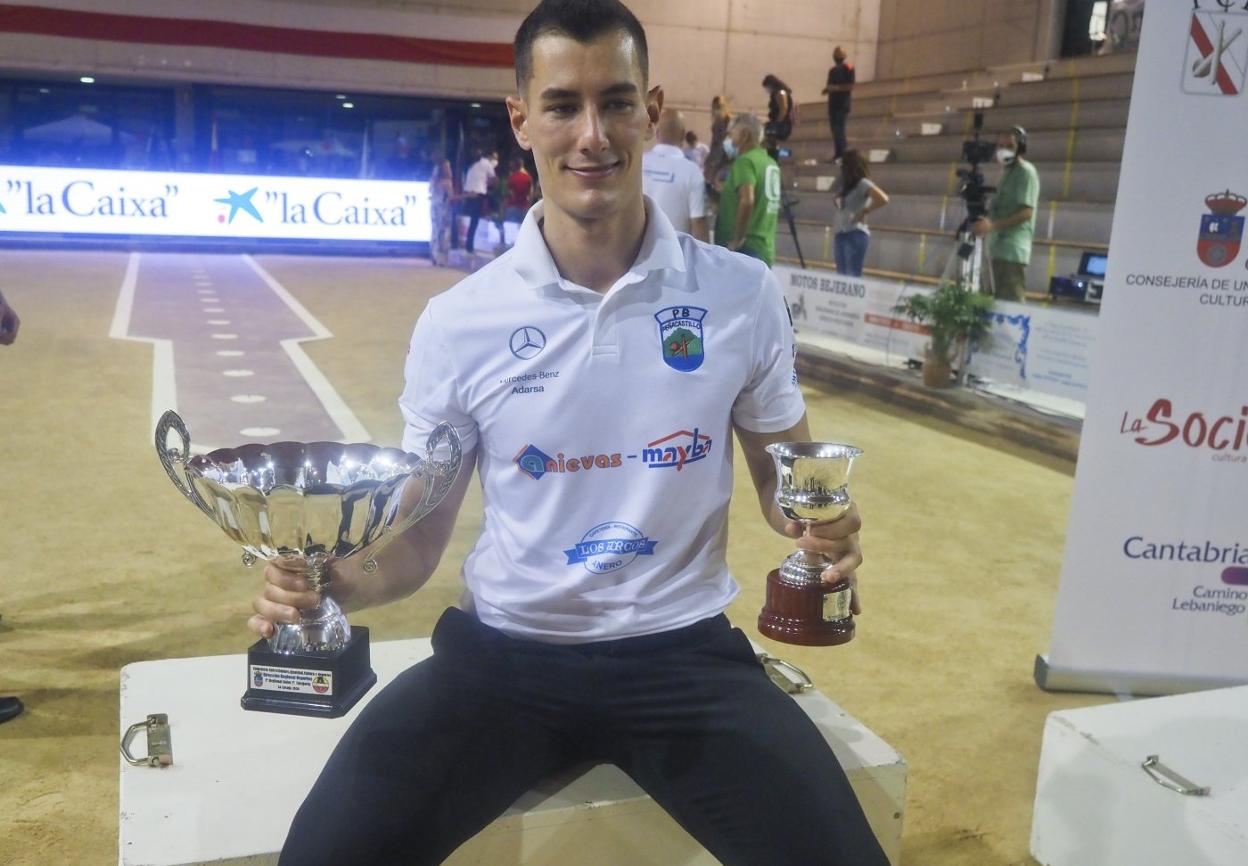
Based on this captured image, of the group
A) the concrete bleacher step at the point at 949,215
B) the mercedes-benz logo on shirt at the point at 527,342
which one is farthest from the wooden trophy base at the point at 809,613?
the concrete bleacher step at the point at 949,215

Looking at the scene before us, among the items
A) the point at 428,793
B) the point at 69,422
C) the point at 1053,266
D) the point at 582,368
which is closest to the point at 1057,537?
the point at 582,368

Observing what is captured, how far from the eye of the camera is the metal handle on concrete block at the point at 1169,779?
1.98 meters

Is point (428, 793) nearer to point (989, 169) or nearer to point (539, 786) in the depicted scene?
point (539, 786)

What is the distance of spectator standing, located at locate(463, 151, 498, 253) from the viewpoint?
14.3 meters

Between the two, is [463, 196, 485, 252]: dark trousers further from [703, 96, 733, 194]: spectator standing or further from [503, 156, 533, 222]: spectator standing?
[703, 96, 733, 194]: spectator standing

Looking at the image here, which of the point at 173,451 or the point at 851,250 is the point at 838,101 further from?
the point at 173,451

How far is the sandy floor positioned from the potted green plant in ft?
1.58

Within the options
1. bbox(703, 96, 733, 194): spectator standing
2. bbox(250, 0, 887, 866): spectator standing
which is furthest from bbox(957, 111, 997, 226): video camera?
bbox(250, 0, 887, 866): spectator standing

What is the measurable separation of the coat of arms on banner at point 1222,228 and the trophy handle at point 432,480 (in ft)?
6.67

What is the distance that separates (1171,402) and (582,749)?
1925mm

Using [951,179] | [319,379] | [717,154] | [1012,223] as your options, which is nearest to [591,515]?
[319,379]

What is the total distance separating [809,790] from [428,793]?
0.48 meters

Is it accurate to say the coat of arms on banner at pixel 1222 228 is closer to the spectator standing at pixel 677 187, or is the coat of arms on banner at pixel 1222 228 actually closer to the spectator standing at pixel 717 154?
the spectator standing at pixel 677 187

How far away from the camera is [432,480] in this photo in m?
1.66
